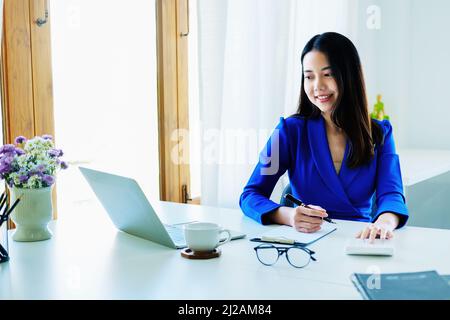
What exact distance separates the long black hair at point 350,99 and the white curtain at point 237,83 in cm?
99

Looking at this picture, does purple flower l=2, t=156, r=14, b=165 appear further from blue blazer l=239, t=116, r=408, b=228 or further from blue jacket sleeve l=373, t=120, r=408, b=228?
blue jacket sleeve l=373, t=120, r=408, b=228

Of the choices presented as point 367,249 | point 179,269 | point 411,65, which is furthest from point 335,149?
point 411,65

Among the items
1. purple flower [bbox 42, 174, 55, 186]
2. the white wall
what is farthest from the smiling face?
the white wall

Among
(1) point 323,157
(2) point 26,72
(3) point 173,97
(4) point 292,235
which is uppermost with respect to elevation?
(2) point 26,72

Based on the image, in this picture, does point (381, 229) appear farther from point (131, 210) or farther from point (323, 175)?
point (131, 210)

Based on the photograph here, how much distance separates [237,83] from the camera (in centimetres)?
284

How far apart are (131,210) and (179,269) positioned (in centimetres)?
29

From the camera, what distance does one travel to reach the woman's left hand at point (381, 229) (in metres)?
1.30

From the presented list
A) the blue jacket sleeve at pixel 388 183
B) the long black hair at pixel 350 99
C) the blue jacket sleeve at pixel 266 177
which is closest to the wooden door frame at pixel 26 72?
the blue jacket sleeve at pixel 266 177

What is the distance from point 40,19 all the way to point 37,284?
53.5 inches

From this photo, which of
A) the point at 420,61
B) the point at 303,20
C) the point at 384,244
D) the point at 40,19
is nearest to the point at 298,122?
the point at 384,244

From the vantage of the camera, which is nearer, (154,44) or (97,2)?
(97,2)
